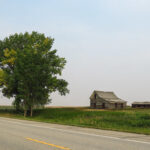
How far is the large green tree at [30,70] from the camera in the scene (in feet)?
127

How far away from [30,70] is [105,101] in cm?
2246

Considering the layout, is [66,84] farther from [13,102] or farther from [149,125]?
[149,125]

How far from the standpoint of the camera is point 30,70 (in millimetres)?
38562

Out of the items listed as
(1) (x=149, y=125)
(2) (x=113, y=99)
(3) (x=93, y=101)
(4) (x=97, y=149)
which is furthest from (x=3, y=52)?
(4) (x=97, y=149)

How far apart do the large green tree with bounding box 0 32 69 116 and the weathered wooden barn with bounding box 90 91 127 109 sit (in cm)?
1258

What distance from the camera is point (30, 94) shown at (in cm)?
3991

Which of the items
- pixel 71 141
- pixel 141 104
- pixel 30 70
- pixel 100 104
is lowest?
pixel 71 141

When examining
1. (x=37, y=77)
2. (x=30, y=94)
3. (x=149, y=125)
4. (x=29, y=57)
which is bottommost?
(x=149, y=125)

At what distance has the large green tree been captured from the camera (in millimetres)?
38812

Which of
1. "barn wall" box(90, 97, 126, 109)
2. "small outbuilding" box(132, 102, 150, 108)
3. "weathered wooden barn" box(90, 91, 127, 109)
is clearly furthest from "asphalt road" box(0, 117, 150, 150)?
"small outbuilding" box(132, 102, 150, 108)

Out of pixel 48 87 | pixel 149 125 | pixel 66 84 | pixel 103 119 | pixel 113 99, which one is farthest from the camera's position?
pixel 113 99

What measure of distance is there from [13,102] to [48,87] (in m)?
7.45

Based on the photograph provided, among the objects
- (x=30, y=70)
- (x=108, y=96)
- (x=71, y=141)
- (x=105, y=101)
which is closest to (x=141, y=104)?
(x=108, y=96)

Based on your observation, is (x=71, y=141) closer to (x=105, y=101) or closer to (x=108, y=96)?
(x=105, y=101)
